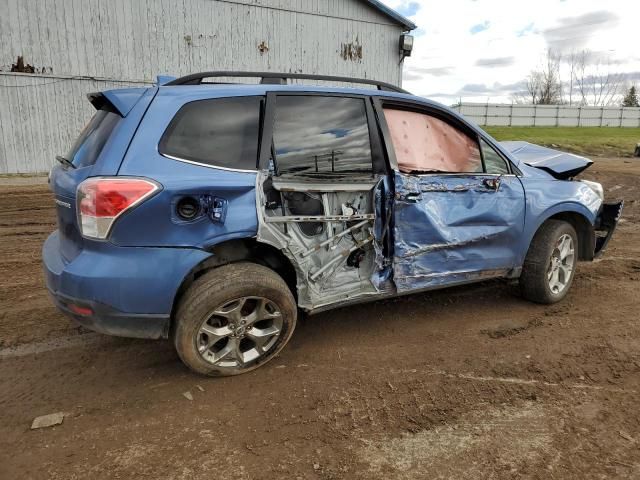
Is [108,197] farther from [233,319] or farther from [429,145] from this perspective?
[429,145]

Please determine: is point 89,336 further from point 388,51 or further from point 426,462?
point 388,51

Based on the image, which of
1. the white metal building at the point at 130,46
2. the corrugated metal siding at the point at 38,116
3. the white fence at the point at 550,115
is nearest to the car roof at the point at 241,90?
the white metal building at the point at 130,46

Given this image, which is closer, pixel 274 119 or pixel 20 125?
pixel 274 119

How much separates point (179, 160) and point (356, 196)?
1225mm

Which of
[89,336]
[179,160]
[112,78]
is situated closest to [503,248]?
[179,160]

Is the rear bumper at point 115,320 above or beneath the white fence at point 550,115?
beneath

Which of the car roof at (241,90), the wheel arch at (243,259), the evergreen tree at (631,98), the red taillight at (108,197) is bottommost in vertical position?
the wheel arch at (243,259)

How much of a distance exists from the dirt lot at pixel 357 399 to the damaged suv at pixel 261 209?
38 centimetres

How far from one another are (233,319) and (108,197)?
1030 mm

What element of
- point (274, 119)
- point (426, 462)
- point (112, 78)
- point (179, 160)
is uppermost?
point (112, 78)

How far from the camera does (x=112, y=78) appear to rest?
13.6 m

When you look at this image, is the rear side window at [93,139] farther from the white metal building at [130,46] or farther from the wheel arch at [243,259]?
the white metal building at [130,46]

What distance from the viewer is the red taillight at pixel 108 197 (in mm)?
2635

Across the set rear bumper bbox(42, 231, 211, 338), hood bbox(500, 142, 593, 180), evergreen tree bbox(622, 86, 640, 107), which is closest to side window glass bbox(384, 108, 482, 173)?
→ hood bbox(500, 142, 593, 180)
